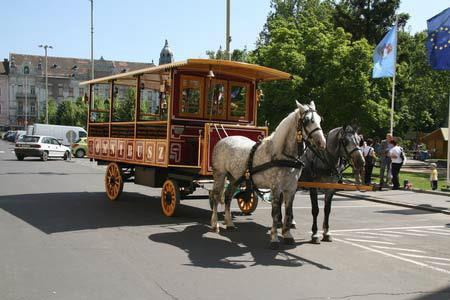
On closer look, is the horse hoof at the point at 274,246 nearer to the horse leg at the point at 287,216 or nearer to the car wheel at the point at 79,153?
the horse leg at the point at 287,216

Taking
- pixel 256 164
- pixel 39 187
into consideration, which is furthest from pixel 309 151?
pixel 39 187

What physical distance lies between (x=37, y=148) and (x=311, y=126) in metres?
31.5

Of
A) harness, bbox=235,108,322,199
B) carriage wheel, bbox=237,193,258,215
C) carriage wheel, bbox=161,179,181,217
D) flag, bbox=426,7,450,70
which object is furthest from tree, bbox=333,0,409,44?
harness, bbox=235,108,322,199

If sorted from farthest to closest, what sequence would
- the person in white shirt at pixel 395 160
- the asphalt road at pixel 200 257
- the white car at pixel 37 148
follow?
the white car at pixel 37 148
the person in white shirt at pixel 395 160
the asphalt road at pixel 200 257

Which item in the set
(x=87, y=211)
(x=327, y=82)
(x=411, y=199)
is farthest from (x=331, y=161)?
(x=327, y=82)

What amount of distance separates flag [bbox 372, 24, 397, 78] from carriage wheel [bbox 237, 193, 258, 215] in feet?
39.7

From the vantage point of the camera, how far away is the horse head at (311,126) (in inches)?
320

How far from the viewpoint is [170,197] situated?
11.4m

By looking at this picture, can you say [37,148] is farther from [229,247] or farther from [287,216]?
[287,216]

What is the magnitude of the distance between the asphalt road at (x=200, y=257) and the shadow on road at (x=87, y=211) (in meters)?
0.02

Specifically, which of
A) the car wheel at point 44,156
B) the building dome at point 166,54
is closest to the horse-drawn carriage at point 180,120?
the car wheel at point 44,156

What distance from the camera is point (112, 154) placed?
14.1 m

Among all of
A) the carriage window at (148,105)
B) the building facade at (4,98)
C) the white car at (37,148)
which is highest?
the building facade at (4,98)

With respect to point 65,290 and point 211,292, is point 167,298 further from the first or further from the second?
point 65,290
